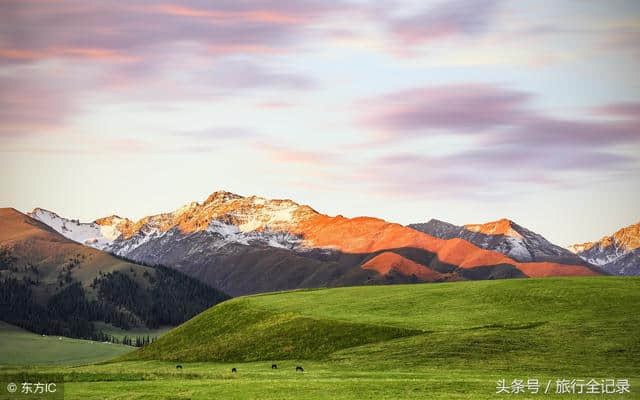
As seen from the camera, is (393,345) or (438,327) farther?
(438,327)

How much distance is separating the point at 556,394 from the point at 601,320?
52813 mm

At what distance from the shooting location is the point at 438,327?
11531cm

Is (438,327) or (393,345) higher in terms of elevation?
(438,327)

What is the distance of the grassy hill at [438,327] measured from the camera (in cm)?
9562

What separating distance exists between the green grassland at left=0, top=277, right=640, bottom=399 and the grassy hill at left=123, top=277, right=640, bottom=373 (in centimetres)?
24

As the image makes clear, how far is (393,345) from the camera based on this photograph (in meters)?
107

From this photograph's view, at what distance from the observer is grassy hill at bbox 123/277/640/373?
9562 cm

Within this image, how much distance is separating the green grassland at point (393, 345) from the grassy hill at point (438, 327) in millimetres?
237

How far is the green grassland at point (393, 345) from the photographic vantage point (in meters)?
68.7

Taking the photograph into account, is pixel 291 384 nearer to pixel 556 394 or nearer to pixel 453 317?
pixel 556 394

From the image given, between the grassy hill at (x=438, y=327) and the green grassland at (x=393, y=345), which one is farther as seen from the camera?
the grassy hill at (x=438, y=327)

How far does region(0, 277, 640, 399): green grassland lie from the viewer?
68.7 m

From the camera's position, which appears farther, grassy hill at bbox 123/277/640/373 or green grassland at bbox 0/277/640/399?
grassy hill at bbox 123/277/640/373

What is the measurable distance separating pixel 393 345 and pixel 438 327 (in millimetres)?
11696
